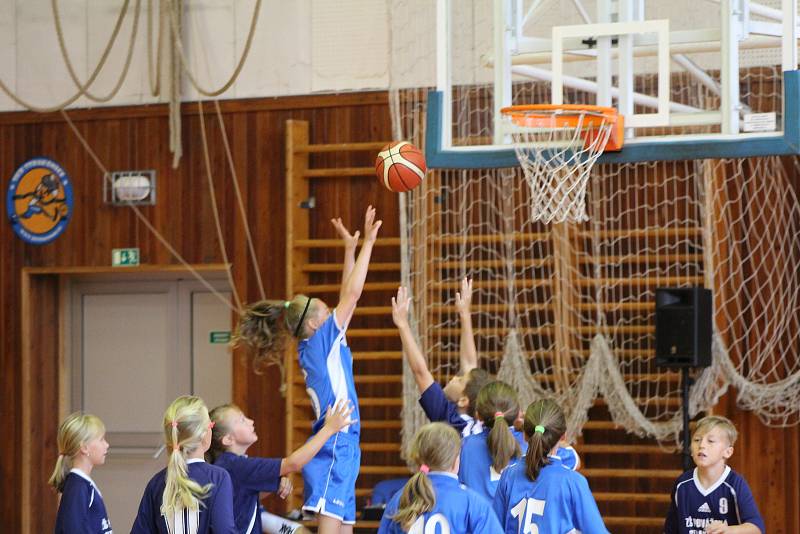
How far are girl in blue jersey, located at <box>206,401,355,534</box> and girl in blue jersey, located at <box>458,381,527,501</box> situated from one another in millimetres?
563

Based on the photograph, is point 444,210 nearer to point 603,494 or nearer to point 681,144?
point 603,494

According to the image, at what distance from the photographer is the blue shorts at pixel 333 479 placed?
519 cm

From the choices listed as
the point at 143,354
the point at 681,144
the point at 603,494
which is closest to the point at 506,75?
the point at 681,144

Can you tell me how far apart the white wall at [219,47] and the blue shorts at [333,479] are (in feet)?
12.0

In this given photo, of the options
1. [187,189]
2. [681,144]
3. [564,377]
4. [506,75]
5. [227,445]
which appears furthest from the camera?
[187,189]

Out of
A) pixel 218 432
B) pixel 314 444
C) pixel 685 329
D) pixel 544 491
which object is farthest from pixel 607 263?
pixel 218 432

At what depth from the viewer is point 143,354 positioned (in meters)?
9.09

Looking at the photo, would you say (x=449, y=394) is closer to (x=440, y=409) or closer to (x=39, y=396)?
(x=440, y=409)

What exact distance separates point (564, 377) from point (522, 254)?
87cm

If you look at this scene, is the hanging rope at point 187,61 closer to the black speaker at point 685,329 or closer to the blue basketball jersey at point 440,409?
the black speaker at point 685,329

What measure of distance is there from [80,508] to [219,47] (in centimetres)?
485

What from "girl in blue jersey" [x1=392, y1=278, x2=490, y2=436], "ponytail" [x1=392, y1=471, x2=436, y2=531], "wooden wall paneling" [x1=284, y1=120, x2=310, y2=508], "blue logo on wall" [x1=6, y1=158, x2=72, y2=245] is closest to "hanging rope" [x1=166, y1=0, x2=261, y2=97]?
"wooden wall paneling" [x1=284, y1=120, x2=310, y2=508]

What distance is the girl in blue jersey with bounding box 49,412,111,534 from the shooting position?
442cm

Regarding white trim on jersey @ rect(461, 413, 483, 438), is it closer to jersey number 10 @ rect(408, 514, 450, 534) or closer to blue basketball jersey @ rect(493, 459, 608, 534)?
blue basketball jersey @ rect(493, 459, 608, 534)
